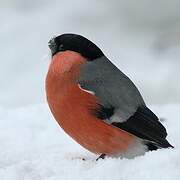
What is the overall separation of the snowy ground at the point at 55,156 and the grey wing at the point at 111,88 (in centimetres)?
36

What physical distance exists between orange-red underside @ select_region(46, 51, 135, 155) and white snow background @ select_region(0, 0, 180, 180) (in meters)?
0.22

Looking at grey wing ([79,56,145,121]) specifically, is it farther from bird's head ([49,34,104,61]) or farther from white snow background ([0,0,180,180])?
white snow background ([0,0,180,180])

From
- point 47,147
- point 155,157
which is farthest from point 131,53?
point 155,157

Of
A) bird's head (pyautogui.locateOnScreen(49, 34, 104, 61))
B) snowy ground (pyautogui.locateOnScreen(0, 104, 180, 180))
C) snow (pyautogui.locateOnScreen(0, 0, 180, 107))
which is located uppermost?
snow (pyautogui.locateOnScreen(0, 0, 180, 107))

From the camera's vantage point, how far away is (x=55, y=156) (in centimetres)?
537

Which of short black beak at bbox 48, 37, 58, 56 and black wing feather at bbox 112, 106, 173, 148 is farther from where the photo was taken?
short black beak at bbox 48, 37, 58, 56

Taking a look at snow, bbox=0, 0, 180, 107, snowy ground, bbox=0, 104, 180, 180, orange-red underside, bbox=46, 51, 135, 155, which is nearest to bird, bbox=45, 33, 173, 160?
orange-red underside, bbox=46, 51, 135, 155

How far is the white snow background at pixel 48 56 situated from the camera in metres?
6.13

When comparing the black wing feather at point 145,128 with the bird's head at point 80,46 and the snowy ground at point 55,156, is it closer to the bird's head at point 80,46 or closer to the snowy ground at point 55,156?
the snowy ground at point 55,156

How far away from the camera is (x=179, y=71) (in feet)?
34.2

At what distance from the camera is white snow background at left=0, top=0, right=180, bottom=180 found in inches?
241

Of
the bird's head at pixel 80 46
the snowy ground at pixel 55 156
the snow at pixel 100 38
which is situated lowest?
the snowy ground at pixel 55 156

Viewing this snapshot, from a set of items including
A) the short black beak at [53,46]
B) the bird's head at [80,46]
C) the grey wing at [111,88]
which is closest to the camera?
the grey wing at [111,88]

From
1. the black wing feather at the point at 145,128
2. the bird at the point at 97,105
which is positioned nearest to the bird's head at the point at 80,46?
the bird at the point at 97,105
